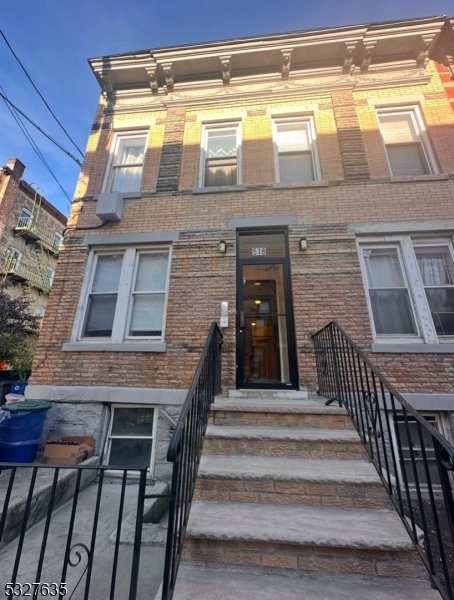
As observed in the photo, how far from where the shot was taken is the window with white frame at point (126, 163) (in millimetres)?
5953

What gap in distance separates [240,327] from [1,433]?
3692 mm

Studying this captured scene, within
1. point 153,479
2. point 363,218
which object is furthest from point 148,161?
point 153,479

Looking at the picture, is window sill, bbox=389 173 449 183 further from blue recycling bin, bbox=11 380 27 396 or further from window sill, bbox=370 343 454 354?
blue recycling bin, bbox=11 380 27 396

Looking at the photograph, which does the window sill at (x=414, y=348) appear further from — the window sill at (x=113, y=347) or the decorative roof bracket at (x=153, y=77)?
the decorative roof bracket at (x=153, y=77)

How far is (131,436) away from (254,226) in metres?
4.18

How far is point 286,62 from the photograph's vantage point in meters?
6.01

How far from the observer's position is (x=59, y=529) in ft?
8.93

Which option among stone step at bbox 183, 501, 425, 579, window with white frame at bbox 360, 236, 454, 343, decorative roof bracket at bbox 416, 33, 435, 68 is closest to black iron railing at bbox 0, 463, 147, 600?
stone step at bbox 183, 501, 425, 579

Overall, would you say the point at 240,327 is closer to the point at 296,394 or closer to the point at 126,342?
the point at 296,394

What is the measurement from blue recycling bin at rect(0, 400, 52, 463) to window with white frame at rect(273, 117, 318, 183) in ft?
18.9

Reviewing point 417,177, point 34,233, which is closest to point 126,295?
point 417,177

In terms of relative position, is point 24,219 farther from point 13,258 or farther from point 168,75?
point 168,75

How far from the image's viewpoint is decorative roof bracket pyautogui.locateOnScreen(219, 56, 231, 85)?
6.06 m

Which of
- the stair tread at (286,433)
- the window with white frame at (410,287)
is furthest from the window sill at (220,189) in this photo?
the stair tread at (286,433)
